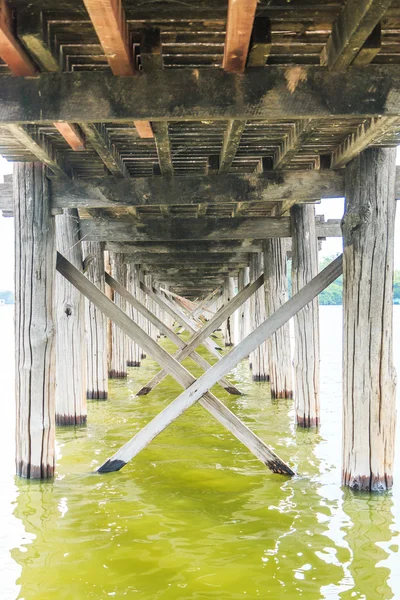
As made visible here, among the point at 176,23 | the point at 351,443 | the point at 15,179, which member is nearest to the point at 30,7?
the point at 176,23

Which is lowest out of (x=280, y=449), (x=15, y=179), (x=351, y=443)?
(x=280, y=449)

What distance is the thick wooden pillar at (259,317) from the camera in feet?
36.3

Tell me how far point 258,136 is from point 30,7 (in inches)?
83.6

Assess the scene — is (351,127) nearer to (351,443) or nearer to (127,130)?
(127,130)

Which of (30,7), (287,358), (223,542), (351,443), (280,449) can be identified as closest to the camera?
(30,7)

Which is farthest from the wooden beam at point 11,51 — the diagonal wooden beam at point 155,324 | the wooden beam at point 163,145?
the diagonal wooden beam at point 155,324

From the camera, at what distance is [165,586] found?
3451 millimetres

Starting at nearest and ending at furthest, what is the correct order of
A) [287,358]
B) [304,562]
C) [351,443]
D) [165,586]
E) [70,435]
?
[165,586] → [304,562] → [351,443] → [70,435] → [287,358]

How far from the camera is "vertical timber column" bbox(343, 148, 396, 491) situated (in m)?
4.79

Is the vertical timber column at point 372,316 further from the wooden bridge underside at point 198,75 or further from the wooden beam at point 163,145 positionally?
the wooden beam at point 163,145

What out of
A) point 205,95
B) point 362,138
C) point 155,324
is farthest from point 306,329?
point 205,95

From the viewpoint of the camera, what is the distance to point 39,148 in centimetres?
436

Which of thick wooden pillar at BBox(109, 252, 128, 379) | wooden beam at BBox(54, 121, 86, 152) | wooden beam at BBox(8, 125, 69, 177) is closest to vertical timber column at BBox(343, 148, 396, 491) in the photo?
wooden beam at BBox(54, 121, 86, 152)

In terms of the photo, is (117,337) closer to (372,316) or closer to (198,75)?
(372,316)
